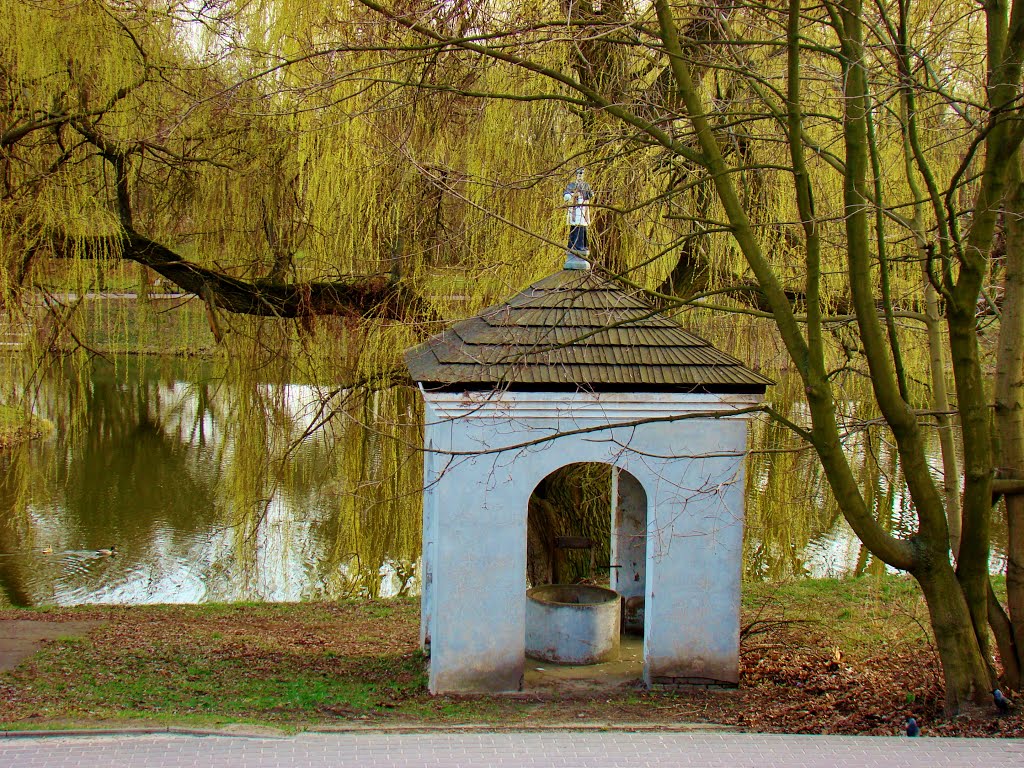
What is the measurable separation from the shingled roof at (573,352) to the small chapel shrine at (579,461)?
0.01 meters

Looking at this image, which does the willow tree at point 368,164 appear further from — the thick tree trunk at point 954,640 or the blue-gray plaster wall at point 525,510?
the thick tree trunk at point 954,640

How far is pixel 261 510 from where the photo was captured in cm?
1252

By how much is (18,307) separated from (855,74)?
7.76 metres

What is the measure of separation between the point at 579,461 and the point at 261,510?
289 inches

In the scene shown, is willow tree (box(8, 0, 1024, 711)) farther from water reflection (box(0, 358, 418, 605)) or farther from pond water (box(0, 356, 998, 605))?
water reflection (box(0, 358, 418, 605))

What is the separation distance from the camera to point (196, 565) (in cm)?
1316

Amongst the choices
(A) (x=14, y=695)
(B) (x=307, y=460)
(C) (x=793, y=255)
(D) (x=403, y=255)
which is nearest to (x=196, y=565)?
(B) (x=307, y=460)

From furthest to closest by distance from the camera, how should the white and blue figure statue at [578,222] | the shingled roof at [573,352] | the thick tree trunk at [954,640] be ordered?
1. the white and blue figure statue at [578,222]
2. the shingled roof at [573,352]
3. the thick tree trunk at [954,640]

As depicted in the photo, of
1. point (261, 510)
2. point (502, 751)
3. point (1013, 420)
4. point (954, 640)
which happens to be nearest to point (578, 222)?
point (1013, 420)

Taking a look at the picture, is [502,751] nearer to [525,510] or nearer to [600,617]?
[525,510]

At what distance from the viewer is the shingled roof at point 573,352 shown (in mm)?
5996

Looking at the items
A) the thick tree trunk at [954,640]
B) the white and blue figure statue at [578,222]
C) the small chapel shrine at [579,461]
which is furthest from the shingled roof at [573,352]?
the thick tree trunk at [954,640]

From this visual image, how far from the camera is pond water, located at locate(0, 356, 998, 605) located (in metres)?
10.9

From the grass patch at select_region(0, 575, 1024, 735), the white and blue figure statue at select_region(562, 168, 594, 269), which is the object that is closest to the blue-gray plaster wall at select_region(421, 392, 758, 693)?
the grass patch at select_region(0, 575, 1024, 735)
